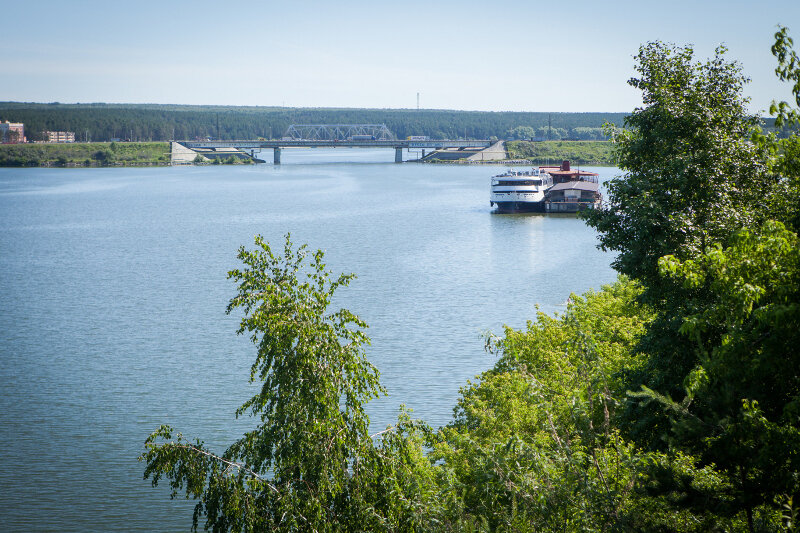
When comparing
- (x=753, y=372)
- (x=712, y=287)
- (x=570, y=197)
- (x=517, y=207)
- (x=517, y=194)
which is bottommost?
(x=517, y=207)

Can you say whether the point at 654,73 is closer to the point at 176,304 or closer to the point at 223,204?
the point at 176,304

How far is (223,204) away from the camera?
332 feet

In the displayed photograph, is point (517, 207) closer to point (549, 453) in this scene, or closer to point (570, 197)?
point (570, 197)

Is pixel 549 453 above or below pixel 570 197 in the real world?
above

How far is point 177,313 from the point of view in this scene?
4144 cm

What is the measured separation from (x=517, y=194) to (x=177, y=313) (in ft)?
201

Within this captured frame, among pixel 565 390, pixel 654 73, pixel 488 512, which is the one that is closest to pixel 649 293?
pixel 565 390

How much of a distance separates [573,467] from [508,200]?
85690mm

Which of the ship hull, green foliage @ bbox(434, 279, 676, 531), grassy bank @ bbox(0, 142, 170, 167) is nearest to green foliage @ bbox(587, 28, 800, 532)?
green foliage @ bbox(434, 279, 676, 531)

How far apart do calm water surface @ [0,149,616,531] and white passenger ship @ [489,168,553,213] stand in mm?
2297

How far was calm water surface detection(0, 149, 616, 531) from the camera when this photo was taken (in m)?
23.4

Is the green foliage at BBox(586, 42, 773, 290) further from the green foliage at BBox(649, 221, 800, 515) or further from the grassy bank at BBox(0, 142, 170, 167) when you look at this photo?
the grassy bank at BBox(0, 142, 170, 167)

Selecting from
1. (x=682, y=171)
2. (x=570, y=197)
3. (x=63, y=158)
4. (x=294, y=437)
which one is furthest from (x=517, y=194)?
(x=63, y=158)

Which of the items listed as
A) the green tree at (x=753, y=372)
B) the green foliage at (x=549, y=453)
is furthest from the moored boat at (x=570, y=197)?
the green tree at (x=753, y=372)
